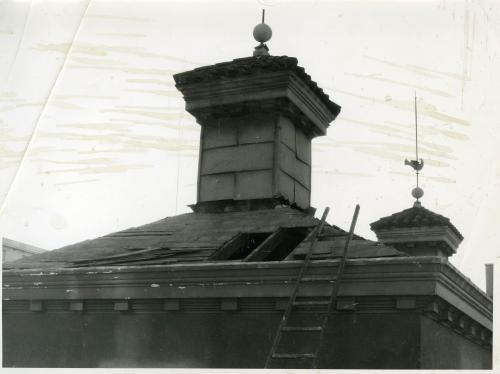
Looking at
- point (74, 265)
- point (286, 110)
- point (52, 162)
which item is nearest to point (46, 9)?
point (52, 162)

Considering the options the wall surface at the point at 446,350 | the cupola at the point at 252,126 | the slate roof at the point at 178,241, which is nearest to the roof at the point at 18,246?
the cupola at the point at 252,126

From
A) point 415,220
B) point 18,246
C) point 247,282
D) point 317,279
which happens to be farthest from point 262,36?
point 18,246

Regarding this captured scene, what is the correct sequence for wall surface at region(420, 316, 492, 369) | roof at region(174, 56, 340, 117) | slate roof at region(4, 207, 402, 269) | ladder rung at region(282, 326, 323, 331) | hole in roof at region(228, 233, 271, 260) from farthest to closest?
roof at region(174, 56, 340, 117) < hole in roof at region(228, 233, 271, 260) < slate roof at region(4, 207, 402, 269) < wall surface at region(420, 316, 492, 369) < ladder rung at region(282, 326, 323, 331)

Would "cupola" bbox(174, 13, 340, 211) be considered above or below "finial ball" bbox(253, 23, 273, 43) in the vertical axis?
below

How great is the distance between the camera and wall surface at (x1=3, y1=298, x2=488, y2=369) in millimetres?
6996

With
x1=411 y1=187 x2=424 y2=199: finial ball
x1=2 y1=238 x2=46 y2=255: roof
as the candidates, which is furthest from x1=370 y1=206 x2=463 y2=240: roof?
x1=2 y1=238 x2=46 y2=255: roof

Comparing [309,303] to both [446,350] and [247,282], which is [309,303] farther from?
[446,350]

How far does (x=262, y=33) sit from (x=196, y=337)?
649 cm

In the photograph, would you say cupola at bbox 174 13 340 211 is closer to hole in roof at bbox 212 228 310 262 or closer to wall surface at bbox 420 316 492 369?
hole in roof at bbox 212 228 310 262

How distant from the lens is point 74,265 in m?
8.71

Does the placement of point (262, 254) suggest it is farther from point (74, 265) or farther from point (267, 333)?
point (74, 265)

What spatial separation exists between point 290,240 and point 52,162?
11.7 feet

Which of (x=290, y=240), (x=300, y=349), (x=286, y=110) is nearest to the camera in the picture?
(x=300, y=349)

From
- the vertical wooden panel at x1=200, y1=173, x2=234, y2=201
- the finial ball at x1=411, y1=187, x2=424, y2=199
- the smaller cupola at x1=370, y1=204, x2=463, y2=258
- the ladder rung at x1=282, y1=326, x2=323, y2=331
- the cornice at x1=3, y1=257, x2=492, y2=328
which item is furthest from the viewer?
the finial ball at x1=411, y1=187, x2=424, y2=199
